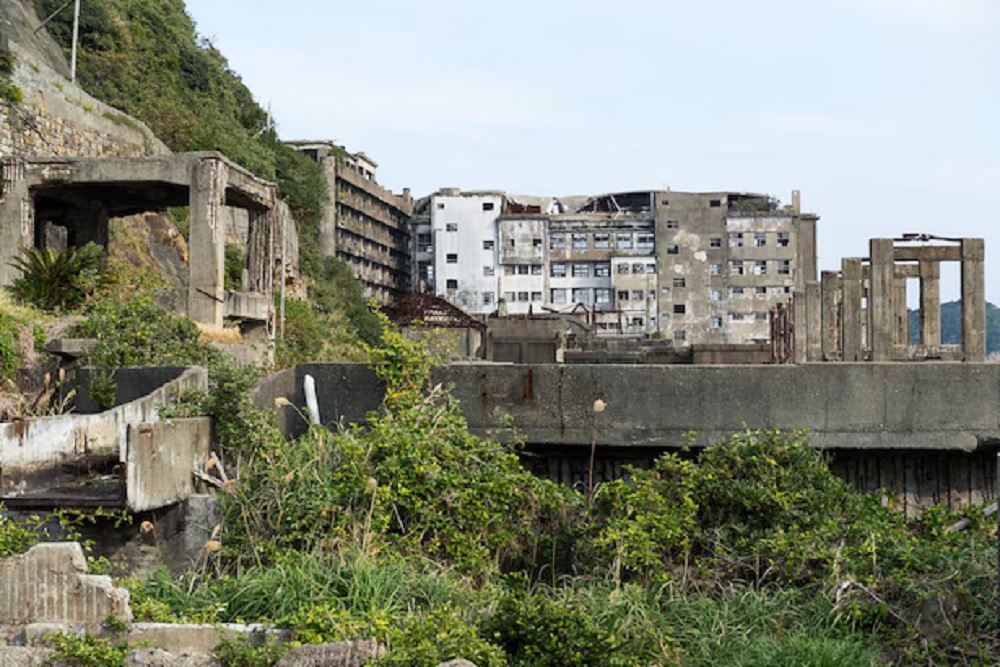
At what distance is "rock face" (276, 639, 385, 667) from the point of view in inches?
204

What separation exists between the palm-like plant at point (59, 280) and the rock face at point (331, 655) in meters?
11.1

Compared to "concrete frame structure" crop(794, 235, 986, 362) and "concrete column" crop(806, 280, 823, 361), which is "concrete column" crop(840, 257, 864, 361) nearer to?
"concrete frame structure" crop(794, 235, 986, 362)

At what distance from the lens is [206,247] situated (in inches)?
670

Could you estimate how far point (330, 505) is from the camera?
705 centimetres

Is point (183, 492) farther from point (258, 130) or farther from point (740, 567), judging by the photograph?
point (258, 130)

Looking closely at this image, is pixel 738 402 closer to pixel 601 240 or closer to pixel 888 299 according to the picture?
pixel 888 299

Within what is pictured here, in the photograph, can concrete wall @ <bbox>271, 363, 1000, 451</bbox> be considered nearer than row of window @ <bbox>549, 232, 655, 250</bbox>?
Yes

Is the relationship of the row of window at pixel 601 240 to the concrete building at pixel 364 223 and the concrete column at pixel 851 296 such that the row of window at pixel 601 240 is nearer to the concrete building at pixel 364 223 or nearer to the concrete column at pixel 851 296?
the concrete building at pixel 364 223

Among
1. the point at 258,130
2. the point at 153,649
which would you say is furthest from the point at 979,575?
the point at 258,130

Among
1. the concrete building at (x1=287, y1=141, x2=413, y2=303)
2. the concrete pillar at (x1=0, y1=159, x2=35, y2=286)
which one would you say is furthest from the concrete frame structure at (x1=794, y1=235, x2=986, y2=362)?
the concrete building at (x1=287, y1=141, x2=413, y2=303)

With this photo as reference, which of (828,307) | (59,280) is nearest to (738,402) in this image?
(59,280)

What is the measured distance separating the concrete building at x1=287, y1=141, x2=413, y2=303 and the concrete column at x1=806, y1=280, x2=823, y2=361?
40.2 m

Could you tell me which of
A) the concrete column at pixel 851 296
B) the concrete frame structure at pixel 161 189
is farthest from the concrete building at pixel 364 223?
the concrete column at pixel 851 296

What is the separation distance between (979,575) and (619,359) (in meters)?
23.2
